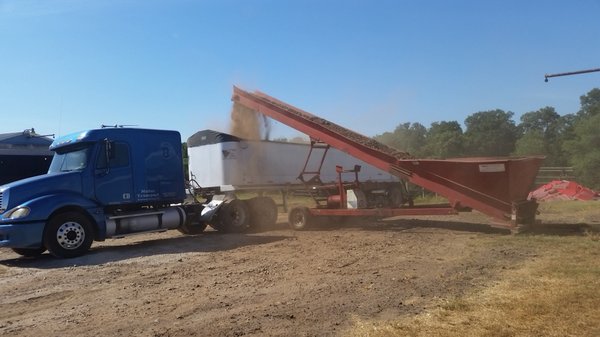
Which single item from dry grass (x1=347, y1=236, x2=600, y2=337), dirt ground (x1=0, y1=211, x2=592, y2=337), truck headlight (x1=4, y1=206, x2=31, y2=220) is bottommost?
dry grass (x1=347, y1=236, x2=600, y2=337)

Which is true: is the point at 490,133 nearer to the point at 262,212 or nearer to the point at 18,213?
the point at 262,212

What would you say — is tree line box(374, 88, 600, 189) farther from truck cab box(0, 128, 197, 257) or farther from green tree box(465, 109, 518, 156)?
truck cab box(0, 128, 197, 257)

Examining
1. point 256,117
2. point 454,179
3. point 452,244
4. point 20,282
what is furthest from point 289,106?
point 20,282

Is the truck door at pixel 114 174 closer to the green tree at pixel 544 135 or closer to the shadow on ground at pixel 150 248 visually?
the shadow on ground at pixel 150 248

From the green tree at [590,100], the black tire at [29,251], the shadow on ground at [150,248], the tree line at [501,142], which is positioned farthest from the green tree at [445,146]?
the green tree at [590,100]

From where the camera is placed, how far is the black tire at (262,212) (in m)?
15.9

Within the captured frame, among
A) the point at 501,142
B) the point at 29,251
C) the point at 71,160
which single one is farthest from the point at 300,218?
the point at 501,142

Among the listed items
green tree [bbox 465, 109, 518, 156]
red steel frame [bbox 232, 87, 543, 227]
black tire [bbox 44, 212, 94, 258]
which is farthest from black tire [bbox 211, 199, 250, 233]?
green tree [bbox 465, 109, 518, 156]

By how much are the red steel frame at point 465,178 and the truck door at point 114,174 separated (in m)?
5.85

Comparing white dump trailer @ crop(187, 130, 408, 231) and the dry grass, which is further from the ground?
white dump trailer @ crop(187, 130, 408, 231)

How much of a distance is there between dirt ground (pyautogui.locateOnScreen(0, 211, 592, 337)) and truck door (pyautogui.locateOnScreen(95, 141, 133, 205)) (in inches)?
51.9

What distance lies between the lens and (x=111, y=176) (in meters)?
12.3

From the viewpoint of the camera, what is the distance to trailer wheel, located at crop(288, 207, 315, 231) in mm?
15297

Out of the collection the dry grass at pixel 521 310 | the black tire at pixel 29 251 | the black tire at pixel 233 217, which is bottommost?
the dry grass at pixel 521 310
